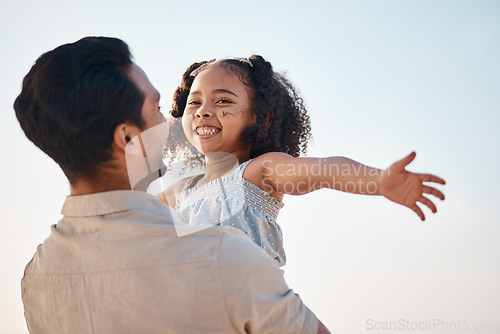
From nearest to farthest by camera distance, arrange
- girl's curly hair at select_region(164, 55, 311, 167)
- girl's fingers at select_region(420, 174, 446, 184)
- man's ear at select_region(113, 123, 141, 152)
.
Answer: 1. man's ear at select_region(113, 123, 141, 152)
2. girl's fingers at select_region(420, 174, 446, 184)
3. girl's curly hair at select_region(164, 55, 311, 167)

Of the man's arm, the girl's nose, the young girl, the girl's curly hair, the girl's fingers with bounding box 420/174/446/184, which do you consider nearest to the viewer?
the man's arm

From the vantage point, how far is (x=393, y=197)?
142cm

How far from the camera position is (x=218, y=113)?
2121 millimetres

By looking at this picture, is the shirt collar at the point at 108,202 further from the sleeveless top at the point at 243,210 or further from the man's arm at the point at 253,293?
the sleeveless top at the point at 243,210

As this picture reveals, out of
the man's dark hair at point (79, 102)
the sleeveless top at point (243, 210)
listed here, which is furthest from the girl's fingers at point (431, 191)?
the man's dark hair at point (79, 102)

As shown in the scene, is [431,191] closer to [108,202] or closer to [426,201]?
[426,201]

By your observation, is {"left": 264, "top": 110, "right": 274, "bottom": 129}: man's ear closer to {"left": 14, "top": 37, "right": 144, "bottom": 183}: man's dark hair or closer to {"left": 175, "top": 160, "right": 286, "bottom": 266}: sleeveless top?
{"left": 175, "top": 160, "right": 286, "bottom": 266}: sleeveless top

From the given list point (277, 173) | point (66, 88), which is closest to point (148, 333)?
point (66, 88)

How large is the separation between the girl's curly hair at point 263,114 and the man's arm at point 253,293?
131 cm

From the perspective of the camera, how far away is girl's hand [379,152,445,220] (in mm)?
1359

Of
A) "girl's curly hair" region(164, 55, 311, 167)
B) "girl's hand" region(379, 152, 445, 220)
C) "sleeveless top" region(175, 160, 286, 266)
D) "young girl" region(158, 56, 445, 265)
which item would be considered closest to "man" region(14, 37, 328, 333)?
"girl's hand" region(379, 152, 445, 220)

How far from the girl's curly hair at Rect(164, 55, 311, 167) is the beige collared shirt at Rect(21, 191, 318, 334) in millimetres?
1257

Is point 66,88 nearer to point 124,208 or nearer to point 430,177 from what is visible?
point 124,208

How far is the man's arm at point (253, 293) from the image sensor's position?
3.01 ft
